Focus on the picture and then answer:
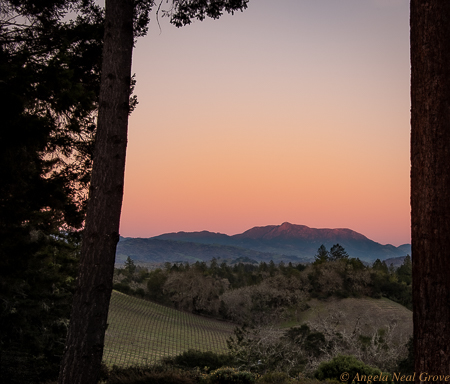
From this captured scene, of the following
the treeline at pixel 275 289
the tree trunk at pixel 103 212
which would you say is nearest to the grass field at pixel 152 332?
the treeline at pixel 275 289

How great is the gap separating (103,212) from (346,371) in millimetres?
10399

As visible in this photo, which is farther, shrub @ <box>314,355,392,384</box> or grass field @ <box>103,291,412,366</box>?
grass field @ <box>103,291,412,366</box>

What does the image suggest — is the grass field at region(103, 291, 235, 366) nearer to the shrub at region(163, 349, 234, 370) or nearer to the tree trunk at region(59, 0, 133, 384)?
the shrub at region(163, 349, 234, 370)

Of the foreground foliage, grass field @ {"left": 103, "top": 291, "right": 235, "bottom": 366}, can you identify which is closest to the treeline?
grass field @ {"left": 103, "top": 291, "right": 235, "bottom": 366}

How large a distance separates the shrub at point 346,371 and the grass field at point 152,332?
22369mm

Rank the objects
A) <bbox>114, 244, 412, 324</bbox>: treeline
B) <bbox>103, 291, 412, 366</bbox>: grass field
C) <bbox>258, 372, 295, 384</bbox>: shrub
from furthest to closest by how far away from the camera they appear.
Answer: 1. <bbox>114, 244, 412, 324</bbox>: treeline
2. <bbox>103, 291, 412, 366</bbox>: grass field
3. <bbox>258, 372, 295, 384</bbox>: shrub

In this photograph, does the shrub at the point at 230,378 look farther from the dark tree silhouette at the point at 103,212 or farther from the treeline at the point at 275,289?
the treeline at the point at 275,289

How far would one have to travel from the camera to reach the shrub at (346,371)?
10773 mm

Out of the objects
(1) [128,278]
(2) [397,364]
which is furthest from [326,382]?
(1) [128,278]

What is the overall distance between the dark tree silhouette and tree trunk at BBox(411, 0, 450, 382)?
9.20 feet

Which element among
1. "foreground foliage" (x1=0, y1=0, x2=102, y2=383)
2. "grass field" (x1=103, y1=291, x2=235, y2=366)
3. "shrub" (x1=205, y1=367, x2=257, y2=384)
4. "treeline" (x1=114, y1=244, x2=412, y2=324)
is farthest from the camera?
"treeline" (x1=114, y1=244, x2=412, y2=324)

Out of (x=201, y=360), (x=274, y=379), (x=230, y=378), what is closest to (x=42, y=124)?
(x=230, y=378)

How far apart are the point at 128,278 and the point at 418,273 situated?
3008 inches

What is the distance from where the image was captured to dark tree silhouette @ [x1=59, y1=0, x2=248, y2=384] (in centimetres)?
352
